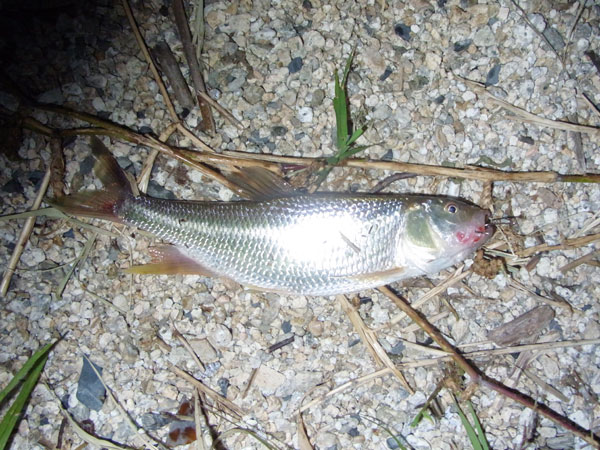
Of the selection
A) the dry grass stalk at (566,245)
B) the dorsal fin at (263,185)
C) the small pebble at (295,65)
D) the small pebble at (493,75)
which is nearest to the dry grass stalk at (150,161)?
the dorsal fin at (263,185)

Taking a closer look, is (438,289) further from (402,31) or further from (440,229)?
(402,31)

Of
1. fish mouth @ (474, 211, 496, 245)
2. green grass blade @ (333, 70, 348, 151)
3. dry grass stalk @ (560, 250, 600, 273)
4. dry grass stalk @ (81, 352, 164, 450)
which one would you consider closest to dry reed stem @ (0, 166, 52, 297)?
dry grass stalk @ (81, 352, 164, 450)

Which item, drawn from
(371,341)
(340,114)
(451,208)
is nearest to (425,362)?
(371,341)

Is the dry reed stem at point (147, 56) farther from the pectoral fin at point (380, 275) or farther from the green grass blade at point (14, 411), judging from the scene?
the green grass blade at point (14, 411)

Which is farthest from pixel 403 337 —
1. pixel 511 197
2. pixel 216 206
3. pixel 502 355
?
pixel 216 206

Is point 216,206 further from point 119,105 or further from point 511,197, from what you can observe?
point 511,197
